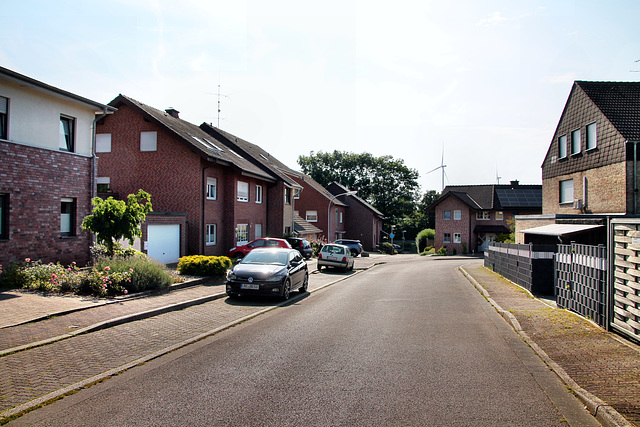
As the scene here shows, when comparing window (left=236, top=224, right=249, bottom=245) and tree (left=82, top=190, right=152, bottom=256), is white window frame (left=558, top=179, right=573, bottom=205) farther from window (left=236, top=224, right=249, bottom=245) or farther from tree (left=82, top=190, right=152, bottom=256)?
tree (left=82, top=190, right=152, bottom=256)

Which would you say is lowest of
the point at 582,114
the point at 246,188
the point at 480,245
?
the point at 480,245

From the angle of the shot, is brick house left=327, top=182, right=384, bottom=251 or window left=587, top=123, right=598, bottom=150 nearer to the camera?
window left=587, top=123, right=598, bottom=150

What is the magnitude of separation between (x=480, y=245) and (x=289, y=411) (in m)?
53.7

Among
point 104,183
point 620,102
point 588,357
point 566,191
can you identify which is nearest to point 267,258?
point 588,357

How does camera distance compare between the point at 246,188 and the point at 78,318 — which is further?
the point at 246,188

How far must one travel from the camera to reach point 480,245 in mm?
54500

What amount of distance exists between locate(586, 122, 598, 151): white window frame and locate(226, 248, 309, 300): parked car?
17590 millimetres

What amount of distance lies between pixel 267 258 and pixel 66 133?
8247mm

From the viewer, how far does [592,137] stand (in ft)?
75.9

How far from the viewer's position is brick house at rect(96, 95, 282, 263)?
22.9 m

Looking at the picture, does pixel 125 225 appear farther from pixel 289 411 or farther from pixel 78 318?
pixel 289 411

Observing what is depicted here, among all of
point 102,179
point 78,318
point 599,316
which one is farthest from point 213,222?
point 599,316

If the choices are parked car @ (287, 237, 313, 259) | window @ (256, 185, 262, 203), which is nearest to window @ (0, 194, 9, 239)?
window @ (256, 185, 262, 203)

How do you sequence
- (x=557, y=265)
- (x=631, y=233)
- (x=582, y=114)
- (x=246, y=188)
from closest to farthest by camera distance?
(x=631, y=233) < (x=557, y=265) < (x=582, y=114) < (x=246, y=188)
